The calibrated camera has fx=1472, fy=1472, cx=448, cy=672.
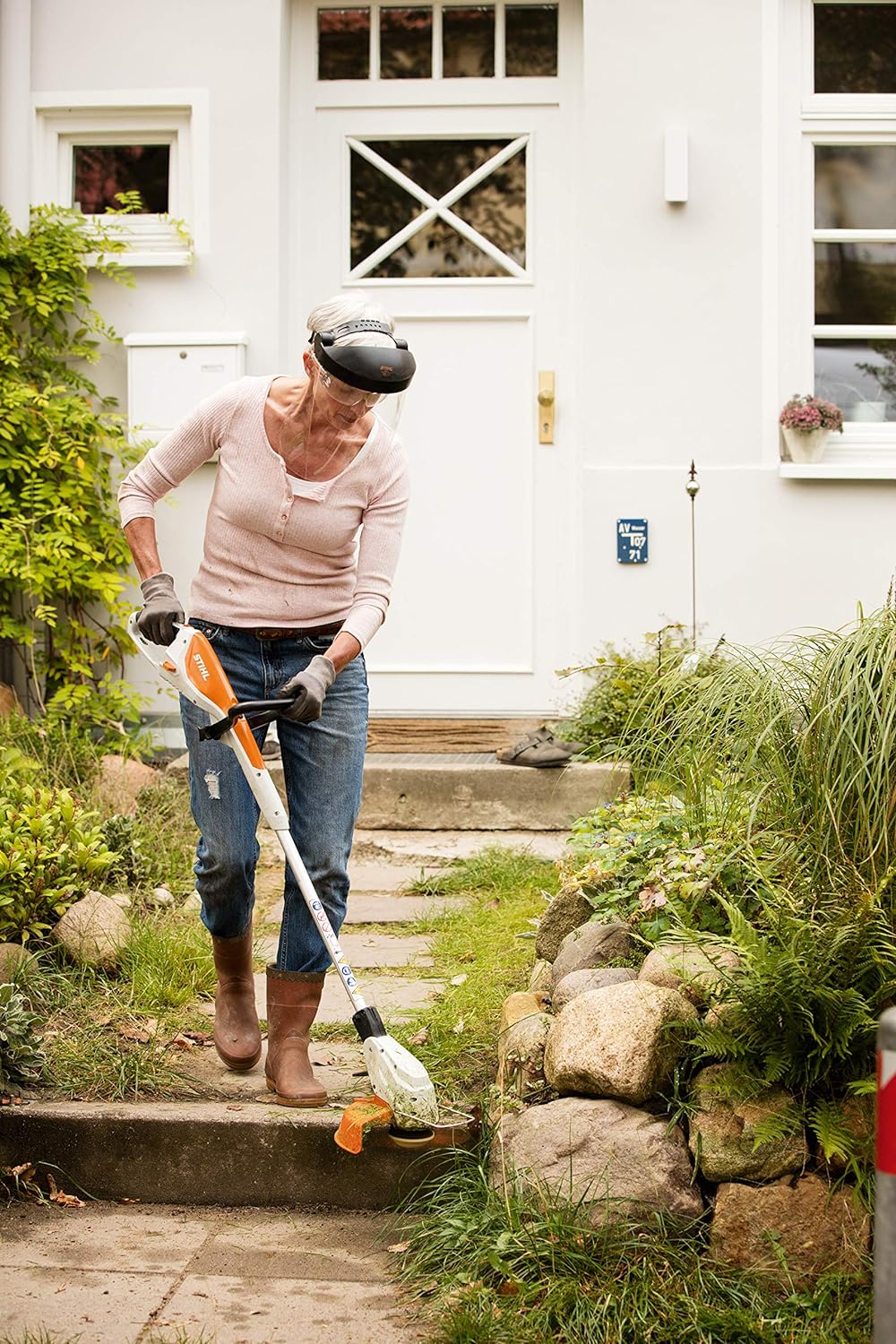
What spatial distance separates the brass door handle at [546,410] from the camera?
686cm

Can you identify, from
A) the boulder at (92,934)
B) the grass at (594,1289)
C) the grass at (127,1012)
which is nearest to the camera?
the grass at (594,1289)

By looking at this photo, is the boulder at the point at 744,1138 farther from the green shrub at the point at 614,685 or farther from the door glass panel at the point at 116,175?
the door glass panel at the point at 116,175

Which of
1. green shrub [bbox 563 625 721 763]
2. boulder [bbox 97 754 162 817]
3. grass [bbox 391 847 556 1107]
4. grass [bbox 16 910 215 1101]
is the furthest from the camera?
green shrub [bbox 563 625 721 763]

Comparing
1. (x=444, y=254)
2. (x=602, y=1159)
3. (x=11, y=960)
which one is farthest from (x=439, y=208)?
(x=602, y=1159)

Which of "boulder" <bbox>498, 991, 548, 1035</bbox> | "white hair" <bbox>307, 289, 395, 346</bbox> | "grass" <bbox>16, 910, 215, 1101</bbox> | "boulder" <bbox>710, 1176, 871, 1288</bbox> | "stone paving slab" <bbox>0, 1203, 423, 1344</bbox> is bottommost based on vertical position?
"stone paving slab" <bbox>0, 1203, 423, 1344</bbox>

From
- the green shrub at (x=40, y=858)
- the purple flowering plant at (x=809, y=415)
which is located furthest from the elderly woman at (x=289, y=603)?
the purple flowering plant at (x=809, y=415)

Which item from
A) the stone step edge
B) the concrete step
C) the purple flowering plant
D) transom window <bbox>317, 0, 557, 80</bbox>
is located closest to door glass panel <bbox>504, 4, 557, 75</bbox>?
transom window <bbox>317, 0, 557, 80</bbox>

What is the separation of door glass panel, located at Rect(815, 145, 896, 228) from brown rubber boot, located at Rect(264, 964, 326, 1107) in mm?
4704

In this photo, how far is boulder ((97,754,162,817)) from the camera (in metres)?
5.58

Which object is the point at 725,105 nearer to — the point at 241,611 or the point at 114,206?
the point at 114,206

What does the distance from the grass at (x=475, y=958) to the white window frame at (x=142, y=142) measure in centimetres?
324

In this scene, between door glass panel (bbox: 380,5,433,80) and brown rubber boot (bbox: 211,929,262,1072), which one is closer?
brown rubber boot (bbox: 211,929,262,1072)

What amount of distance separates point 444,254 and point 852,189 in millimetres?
1890

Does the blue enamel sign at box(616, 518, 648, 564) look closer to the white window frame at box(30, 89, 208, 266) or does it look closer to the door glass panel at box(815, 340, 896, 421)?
the door glass panel at box(815, 340, 896, 421)
